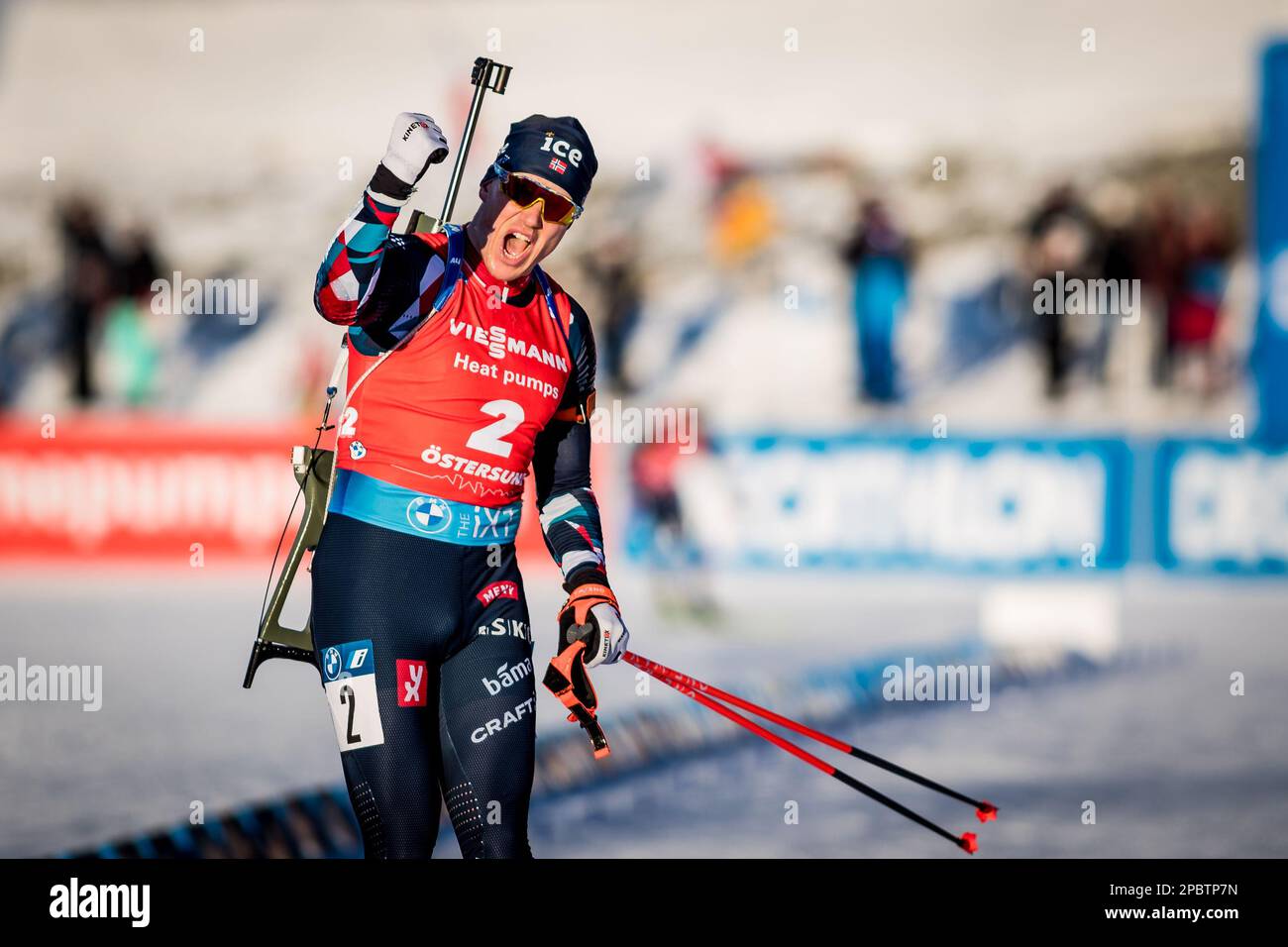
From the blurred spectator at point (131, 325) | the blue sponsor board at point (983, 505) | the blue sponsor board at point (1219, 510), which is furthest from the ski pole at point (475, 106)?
the blurred spectator at point (131, 325)

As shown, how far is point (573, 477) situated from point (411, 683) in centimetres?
74

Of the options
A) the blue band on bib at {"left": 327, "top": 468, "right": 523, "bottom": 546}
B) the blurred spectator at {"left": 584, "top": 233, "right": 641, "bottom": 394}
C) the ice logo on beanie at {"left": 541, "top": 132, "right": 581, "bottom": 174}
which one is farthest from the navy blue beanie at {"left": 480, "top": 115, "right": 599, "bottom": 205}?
the blurred spectator at {"left": 584, "top": 233, "right": 641, "bottom": 394}

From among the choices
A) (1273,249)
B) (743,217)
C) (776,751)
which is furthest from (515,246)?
(743,217)

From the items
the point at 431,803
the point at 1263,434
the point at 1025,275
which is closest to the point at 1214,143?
the point at 1025,275

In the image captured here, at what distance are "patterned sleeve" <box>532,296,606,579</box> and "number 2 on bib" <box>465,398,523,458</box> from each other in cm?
24

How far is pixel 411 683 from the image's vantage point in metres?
3.58

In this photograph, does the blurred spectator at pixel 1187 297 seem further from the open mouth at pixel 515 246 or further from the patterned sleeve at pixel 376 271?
the patterned sleeve at pixel 376 271

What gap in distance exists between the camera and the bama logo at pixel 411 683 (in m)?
3.56

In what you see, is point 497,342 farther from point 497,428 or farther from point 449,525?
point 449,525

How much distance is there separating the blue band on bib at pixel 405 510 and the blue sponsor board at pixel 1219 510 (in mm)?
8921

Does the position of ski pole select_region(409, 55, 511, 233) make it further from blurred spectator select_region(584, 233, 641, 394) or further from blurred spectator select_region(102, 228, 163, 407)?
blurred spectator select_region(102, 228, 163, 407)

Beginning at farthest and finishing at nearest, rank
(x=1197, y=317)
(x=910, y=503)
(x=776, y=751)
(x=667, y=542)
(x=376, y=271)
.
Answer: (x=1197, y=317) < (x=910, y=503) < (x=667, y=542) < (x=776, y=751) < (x=376, y=271)

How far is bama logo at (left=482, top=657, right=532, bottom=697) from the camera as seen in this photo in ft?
11.9
